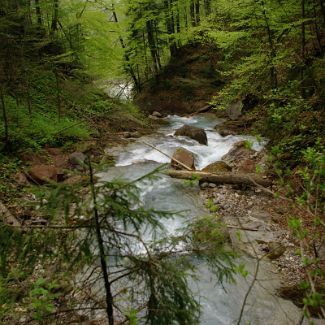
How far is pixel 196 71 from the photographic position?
24.1 meters

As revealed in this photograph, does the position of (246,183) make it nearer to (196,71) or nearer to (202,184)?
(202,184)

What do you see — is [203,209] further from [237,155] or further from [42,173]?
[42,173]

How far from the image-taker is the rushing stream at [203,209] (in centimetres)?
522

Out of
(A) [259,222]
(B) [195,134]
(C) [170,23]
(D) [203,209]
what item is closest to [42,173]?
(D) [203,209]

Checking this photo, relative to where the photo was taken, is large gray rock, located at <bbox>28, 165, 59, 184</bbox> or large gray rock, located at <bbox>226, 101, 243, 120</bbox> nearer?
large gray rock, located at <bbox>28, 165, 59, 184</bbox>

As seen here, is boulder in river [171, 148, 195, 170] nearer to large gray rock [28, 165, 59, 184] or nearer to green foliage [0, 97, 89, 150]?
green foliage [0, 97, 89, 150]

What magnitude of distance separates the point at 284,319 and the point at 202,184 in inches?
199

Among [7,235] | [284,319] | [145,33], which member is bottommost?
[284,319]

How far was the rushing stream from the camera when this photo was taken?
206 inches

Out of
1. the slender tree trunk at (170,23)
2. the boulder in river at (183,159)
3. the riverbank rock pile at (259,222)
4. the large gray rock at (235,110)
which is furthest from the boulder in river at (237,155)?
the slender tree trunk at (170,23)

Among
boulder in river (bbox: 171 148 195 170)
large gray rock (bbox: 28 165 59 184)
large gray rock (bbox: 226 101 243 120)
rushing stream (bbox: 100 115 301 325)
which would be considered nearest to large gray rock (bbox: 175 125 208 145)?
rushing stream (bbox: 100 115 301 325)

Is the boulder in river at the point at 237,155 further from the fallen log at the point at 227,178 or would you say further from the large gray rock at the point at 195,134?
the large gray rock at the point at 195,134

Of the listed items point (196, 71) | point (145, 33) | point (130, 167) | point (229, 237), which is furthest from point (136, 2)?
point (229, 237)

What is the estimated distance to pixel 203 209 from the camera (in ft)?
27.8
